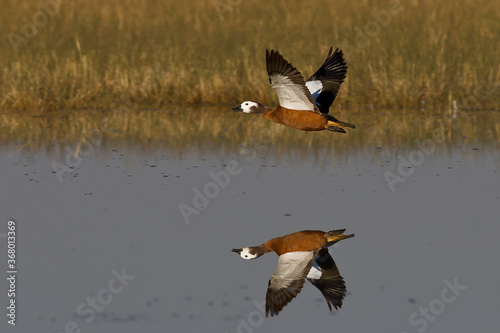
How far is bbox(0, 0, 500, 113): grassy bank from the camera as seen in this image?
15.5 m

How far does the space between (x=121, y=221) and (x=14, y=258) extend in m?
1.32

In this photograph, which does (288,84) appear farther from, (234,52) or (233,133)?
(234,52)

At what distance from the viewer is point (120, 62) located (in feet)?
54.2

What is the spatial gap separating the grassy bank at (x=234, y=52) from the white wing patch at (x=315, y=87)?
12.8ft

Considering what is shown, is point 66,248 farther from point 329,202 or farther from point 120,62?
point 120,62

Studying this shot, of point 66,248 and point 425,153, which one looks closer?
point 66,248

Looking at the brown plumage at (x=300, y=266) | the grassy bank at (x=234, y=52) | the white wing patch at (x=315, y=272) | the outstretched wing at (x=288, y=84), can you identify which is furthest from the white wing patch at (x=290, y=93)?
the grassy bank at (x=234, y=52)

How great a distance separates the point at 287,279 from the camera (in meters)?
7.16

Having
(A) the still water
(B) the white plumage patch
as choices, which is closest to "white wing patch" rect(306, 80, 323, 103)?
(A) the still water

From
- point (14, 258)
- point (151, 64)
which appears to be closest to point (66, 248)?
point (14, 258)

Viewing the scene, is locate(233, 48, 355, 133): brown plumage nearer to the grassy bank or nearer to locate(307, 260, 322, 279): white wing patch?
locate(307, 260, 322, 279): white wing patch

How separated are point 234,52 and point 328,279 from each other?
9.98 metres

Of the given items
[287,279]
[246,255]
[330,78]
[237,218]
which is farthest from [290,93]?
[287,279]

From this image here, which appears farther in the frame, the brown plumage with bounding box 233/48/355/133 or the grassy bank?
the grassy bank
